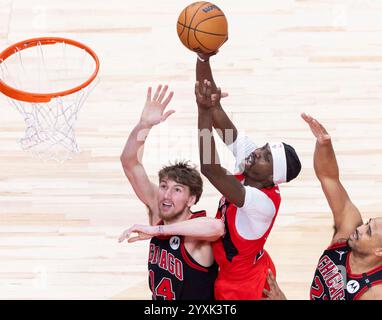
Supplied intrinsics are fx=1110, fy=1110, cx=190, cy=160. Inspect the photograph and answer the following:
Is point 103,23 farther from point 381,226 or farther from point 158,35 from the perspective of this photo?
point 381,226

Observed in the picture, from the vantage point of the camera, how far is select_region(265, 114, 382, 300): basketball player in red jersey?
4.46m

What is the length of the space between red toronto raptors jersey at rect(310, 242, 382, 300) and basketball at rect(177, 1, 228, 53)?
979 mm

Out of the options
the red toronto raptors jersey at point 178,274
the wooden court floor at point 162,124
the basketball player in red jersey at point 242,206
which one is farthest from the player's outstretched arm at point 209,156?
the wooden court floor at point 162,124

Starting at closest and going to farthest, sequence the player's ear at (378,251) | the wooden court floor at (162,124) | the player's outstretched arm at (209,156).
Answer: the player's outstretched arm at (209,156), the player's ear at (378,251), the wooden court floor at (162,124)

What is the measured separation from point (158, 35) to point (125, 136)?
771mm

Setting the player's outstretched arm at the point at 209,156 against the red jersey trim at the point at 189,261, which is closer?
the player's outstretched arm at the point at 209,156

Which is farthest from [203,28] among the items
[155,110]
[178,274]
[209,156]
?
[178,274]

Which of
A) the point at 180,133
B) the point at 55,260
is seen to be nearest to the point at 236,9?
the point at 180,133

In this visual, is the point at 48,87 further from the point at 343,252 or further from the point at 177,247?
the point at 343,252

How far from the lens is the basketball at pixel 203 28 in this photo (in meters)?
4.47

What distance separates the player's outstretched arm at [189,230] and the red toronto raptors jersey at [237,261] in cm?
5

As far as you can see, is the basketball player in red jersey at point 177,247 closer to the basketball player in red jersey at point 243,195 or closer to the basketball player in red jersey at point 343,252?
the basketball player in red jersey at point 243,195

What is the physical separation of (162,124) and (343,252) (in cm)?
171

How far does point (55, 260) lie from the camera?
5.39 m
